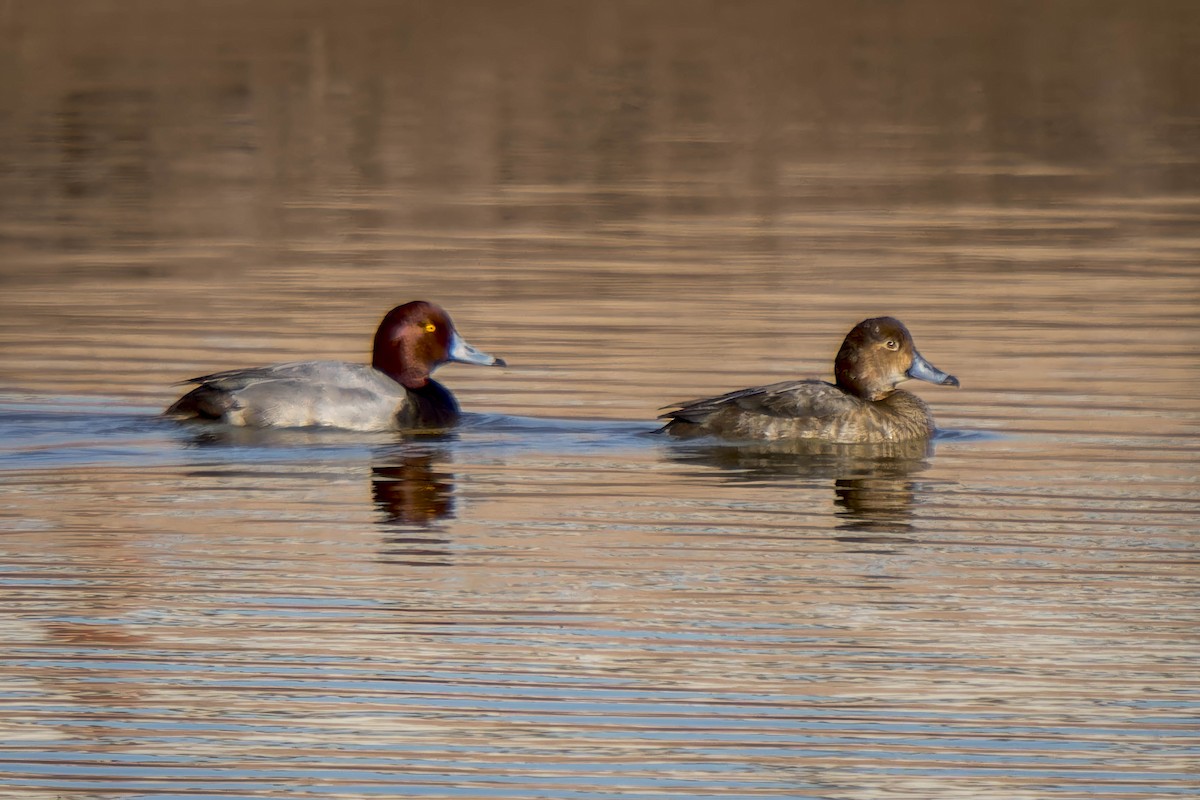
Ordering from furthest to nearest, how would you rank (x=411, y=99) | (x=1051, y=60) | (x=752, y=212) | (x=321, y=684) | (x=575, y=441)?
(x=1051, y=60) → (x=411, y=99) → (x=752, y=212) → (x=575, y=441) → (x=321, y=684)

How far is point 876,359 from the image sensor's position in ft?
45.1

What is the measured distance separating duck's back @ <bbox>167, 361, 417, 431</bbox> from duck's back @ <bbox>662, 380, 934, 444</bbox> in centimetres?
163

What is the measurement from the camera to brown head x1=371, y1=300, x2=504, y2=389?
46.7ft

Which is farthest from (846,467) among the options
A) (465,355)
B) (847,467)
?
(465,355)

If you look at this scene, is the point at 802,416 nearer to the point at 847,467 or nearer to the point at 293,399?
the point at 847,467

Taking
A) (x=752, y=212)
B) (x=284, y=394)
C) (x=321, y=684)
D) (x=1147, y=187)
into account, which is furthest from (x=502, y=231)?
(x=321, y=684)

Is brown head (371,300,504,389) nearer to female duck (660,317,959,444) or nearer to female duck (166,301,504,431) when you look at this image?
female duck (166,301,504,431)

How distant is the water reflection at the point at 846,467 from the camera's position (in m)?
11.5

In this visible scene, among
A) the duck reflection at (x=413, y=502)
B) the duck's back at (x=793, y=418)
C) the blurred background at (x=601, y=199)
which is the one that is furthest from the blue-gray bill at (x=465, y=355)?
the duck's back at (x=793, y=418)

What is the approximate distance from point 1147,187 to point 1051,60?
17713mm

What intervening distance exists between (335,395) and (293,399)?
9.5 inches

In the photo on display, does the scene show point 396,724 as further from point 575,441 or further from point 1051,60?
point 1051,60

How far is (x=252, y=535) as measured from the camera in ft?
34.5

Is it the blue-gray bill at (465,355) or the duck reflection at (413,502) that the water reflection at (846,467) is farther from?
the blue-gray bill at (465,355)
